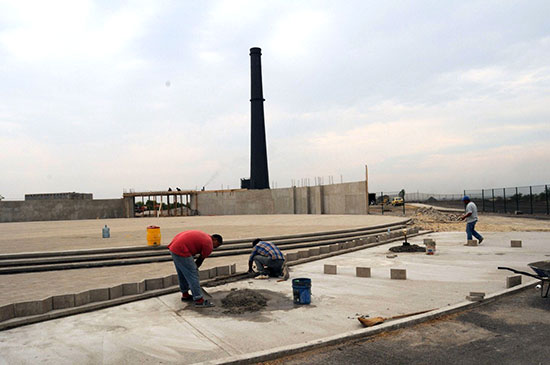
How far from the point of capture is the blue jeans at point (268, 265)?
9008 mm

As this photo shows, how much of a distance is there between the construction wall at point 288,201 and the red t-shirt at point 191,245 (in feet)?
73.9

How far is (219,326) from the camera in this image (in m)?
5.77

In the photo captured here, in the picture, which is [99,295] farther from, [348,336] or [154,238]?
[154,238]

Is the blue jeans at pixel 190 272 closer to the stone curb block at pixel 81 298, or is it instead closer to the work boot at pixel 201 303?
the work boot at pixel 201 303

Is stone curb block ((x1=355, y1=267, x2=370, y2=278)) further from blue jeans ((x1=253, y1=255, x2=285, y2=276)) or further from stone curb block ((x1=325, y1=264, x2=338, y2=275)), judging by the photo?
blue jeans ((x1=253, y1=255, x2=285, y2=276))

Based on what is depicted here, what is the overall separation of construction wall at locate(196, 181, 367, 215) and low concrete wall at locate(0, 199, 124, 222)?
8.00 metres

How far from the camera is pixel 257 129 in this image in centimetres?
4159

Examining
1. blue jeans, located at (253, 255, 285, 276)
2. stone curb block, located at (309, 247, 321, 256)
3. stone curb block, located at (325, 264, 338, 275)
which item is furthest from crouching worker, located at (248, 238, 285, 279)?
stone curb block, located at (309, 247, 321, 256)

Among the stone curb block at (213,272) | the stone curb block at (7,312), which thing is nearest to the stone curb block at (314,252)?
the stone curb block at (213,272)

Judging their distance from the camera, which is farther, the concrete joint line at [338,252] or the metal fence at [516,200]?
the metal fence at [516,200]

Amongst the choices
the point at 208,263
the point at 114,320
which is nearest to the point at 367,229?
the point at 208,263

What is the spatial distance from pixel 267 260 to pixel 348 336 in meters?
4.00

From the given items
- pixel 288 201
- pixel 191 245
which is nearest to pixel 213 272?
pixel 191 245

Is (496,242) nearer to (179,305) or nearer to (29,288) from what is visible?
(179,305)
